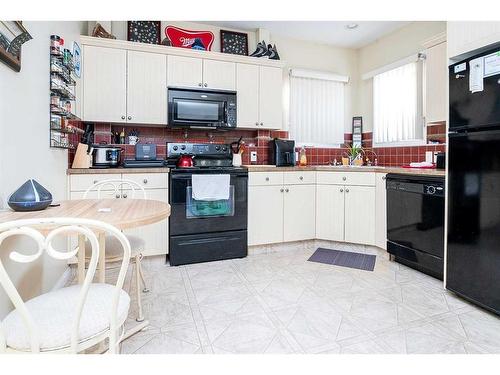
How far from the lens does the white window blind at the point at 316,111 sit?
4.05 meters

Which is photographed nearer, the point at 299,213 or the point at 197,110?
the point at 197,110

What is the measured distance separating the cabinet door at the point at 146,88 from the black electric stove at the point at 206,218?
61cm

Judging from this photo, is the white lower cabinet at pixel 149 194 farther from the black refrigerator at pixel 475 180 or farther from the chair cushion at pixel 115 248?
the black refrigerator at pixel 475 180

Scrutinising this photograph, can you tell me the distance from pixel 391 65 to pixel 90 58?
129 inches

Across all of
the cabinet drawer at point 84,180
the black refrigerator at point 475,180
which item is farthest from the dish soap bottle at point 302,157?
the cabinet drawer at point 84,180

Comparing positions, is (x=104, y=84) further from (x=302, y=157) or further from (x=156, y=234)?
(x=302, y=157)

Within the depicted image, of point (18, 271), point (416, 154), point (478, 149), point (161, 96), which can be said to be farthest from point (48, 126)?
point (416, 154)

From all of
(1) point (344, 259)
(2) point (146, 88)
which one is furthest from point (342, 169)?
(2) point (146, 88)

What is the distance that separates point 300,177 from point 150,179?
156 cm

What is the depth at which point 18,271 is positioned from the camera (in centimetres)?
148

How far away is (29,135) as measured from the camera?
176 cm

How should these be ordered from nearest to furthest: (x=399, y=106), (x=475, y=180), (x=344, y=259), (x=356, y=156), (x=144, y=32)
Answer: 1. (x=475, y=180)
2. (x=344, y=259)
3. (x=144, y=32)
4. (x=399, y=106)
5. (x=356, y=156)

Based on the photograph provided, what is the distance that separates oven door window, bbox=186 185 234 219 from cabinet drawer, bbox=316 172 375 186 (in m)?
1.05

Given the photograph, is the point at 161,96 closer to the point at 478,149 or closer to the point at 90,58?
the point at 90,58
